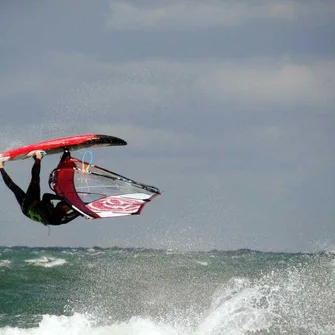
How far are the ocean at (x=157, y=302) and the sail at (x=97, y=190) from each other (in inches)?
259

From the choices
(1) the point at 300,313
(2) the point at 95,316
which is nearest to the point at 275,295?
(1) the point at 300,313

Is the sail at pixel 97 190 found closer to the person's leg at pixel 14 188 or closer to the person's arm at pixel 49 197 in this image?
the person's arm at pixel 49 197

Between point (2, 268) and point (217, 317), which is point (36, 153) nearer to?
point (217, 317)

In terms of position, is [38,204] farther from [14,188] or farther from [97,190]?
[97,190]

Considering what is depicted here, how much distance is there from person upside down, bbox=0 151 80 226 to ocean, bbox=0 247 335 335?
22.8 feet

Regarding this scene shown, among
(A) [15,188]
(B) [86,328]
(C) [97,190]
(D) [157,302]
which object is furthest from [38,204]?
(D) [157,302]

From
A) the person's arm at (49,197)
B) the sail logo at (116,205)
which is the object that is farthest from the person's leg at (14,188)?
the sail logo at (116,205)

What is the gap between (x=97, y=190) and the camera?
503 inches

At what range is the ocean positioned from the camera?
20.3 metres

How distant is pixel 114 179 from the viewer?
12.6 meters

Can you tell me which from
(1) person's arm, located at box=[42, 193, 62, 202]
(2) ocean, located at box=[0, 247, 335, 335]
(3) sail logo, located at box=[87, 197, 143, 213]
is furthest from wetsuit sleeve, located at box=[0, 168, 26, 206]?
(2) ocean, located at box=[0, 247, 335, 335]

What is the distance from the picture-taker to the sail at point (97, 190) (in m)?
12.4

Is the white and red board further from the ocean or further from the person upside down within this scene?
the ocean

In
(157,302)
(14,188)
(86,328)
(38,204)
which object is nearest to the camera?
(38,204)
